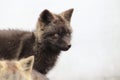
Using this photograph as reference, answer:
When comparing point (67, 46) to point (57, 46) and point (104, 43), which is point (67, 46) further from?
point (104, 43)

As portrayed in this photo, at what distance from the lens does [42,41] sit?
12.3 metres

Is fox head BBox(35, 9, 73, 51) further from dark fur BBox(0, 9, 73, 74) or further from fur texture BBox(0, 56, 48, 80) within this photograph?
fur texture BBox(0, 56, 48, 80)

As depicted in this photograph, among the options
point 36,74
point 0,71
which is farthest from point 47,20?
point 0,71

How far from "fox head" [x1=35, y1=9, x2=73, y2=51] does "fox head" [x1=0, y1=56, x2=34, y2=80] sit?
2.20m

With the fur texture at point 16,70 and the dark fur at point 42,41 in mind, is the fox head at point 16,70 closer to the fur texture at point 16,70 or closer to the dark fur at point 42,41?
the fur texture at point 16,70

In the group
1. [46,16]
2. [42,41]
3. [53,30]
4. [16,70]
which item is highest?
[16,70]

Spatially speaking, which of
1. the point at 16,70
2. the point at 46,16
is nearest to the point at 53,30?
the point at 46,16

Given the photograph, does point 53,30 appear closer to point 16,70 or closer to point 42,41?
point 42,41

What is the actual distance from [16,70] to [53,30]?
260cm

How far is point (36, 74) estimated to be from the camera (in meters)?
11.0

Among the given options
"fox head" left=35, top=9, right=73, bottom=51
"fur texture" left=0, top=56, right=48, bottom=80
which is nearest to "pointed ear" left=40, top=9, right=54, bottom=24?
"fox head" left=35, top=9, right=73, bottom=51

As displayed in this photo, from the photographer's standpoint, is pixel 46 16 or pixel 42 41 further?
pixel 42 41

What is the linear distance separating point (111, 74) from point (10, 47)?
385 centimetres

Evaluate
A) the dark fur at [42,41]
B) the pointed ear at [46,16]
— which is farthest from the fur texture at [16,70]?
the pointed ear at [46,16]
